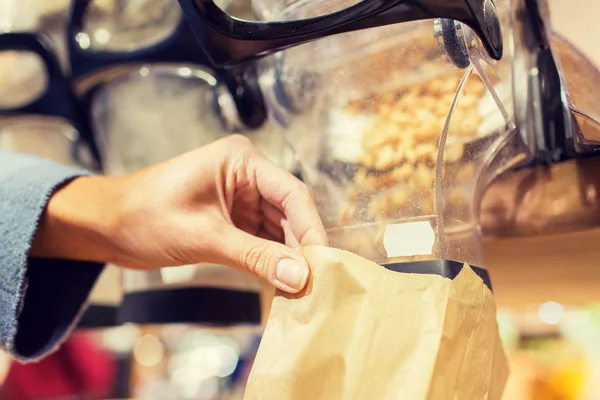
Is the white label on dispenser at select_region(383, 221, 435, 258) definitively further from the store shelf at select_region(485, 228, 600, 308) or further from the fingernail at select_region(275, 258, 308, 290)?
the store shelf at select_region(485, 228, 600, 308)

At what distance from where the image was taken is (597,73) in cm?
47

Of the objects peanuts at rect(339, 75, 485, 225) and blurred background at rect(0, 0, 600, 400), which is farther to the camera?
blurred background at rect(0, 0, 600, 400)

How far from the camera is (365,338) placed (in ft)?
1.19

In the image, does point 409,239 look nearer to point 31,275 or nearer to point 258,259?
point 258,259

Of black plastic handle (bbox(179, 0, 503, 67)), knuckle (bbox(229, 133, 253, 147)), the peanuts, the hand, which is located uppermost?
black plastic handle (bbox(179, 0, 503, 67))

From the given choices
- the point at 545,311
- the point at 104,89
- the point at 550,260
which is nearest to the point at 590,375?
the point at 545,311

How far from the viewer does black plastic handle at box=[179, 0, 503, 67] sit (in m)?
0.39

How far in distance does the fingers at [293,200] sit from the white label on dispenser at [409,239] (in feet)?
0.16

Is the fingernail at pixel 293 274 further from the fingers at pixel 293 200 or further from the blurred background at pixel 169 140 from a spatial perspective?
the blurred background at pixel 169 140

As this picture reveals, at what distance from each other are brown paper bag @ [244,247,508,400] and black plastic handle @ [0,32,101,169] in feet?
1.41

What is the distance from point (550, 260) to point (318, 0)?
34 cm

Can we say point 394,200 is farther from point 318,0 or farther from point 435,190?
point 318,0

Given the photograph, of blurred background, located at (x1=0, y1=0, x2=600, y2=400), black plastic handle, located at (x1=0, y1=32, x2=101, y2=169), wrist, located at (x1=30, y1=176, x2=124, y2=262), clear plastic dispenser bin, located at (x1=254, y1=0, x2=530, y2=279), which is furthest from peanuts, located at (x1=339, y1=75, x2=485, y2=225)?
black plastic handle, located at (x1=0, y1=32, x2=101, y2=169)

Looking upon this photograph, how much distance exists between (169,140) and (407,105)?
290 millimetres
